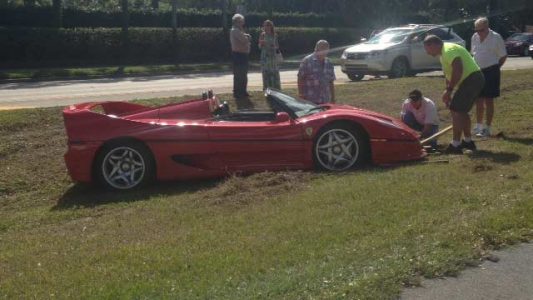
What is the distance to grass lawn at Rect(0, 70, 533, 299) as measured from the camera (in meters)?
4.38

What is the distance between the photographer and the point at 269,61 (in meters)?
13.1

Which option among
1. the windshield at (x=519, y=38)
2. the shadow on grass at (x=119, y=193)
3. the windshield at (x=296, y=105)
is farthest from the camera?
Result: the windshield at (x=519, y=38)

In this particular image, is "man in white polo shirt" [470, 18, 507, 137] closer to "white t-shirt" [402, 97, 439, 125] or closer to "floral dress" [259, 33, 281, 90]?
"white t-shirt" [402, 97, 439, 125]

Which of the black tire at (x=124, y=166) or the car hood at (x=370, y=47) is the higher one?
the car hood at (x=370, y=47)

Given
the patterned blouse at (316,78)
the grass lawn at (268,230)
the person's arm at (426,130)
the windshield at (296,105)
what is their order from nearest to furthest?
the grass lawn at (268,230) → the windshield at (296,105) → the person's arm at (426,130) → the patterned blouse at (316,78)

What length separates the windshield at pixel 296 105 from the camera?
27.2ft

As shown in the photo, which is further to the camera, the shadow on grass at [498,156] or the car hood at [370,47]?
the car hood at [370,47]

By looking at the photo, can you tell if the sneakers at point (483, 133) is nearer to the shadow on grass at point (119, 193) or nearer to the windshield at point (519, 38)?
the shadow on grass at point (119, 193)

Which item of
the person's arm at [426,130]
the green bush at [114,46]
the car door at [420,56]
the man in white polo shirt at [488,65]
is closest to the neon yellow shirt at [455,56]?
the person's arm at [426,130]

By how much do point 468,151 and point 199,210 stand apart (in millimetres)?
3716

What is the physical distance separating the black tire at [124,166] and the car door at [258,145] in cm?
79

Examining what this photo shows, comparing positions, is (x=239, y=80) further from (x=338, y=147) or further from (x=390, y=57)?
(x=390, y=57)

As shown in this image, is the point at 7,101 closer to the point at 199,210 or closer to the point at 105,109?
the point at 105,109

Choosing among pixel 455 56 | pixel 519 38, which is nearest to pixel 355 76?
pixel 455 56
